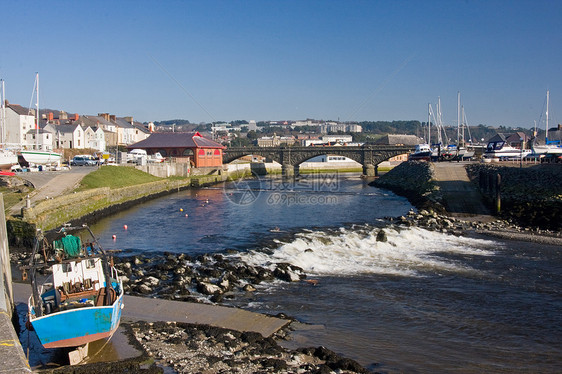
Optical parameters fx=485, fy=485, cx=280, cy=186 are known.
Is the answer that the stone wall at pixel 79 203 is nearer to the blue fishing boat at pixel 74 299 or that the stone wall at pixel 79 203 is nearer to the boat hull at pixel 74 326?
the blue fishing boat at pixel 74 299

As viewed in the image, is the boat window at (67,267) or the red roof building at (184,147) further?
the red roof building at (184,147)

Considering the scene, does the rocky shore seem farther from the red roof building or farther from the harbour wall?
the red roof building

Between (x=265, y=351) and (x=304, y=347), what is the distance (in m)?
1.29

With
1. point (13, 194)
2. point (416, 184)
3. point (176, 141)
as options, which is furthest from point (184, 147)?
point (13, 194)

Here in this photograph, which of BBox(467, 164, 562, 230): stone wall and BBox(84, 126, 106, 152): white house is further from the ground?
BBox(84, 126, 106, 152): white house

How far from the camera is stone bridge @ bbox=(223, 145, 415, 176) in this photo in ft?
311

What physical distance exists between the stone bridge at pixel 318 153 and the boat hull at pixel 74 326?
275 feet

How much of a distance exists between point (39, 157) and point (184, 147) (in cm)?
3384

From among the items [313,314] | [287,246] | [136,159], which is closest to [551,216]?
[287,246]

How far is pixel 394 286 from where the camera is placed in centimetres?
1997

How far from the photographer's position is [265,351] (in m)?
13.0

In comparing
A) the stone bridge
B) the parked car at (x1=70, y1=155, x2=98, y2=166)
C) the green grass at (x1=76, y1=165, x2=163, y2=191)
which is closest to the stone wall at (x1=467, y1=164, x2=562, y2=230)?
the green grass at (x1=76, y1=165, x2=163, y2=191)

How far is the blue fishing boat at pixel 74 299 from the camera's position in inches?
470

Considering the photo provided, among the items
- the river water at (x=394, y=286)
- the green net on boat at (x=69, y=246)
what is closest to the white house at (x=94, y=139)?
the river water at (x=394, y=286)
